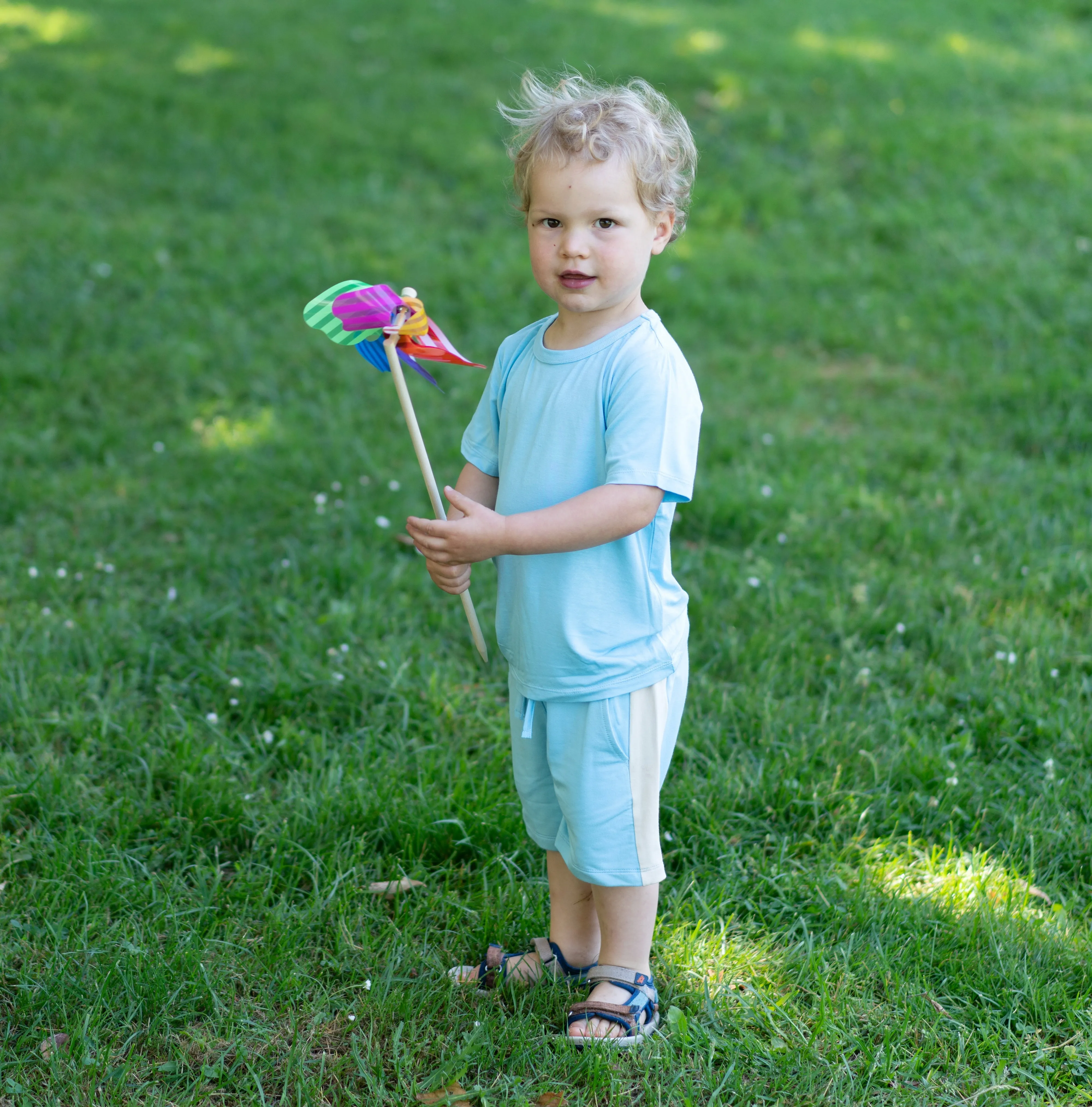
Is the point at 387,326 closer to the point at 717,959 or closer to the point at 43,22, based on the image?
the point at 717,959

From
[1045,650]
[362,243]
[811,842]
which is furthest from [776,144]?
[811,842]

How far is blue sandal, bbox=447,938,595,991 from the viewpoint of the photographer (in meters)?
2.28

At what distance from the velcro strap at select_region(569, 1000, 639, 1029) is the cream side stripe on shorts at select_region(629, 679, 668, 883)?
26cm

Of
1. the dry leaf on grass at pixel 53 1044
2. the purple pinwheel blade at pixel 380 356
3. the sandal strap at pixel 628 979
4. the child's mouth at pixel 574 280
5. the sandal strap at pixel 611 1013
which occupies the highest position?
the child's mouth at pixel 574 280

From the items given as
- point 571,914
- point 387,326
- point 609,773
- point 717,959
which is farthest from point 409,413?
point 717,959

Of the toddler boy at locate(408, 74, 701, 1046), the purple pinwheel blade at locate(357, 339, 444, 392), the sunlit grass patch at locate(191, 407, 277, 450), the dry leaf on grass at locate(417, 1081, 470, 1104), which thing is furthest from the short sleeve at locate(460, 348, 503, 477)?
the sunlit grass patch at locate(191, 407, 277, 450)

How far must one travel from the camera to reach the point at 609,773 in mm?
2039

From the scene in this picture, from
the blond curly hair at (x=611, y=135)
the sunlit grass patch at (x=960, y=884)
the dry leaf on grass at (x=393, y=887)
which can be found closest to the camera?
the blond curly hair at (x=611, y=135)

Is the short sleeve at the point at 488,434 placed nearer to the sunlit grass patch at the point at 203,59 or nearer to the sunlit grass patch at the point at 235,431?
the sunlit grass patch at the point at 235,431

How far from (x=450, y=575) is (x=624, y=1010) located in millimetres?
891

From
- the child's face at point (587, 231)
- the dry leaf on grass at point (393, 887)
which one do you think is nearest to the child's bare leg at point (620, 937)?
the dry leaf on grass at point (393, 887)

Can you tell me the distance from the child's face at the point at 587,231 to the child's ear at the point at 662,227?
23mm

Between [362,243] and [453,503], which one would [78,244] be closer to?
[362,243]

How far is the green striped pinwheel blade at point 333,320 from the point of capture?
6.38ft
